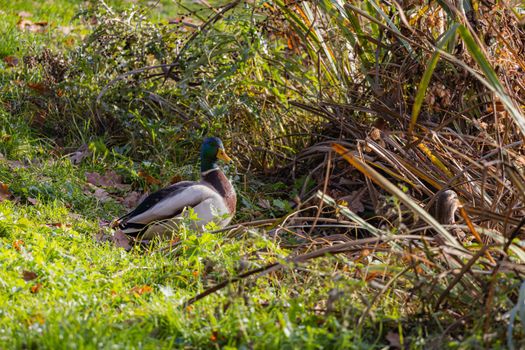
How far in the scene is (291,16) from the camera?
5.61 metres

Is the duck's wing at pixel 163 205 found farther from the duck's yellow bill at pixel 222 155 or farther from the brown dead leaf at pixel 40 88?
the brown dead leaf at pixel 40 88

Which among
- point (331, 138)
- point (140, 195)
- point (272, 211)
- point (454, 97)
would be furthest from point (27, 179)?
point (454, 97)

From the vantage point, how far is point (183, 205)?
5.20 m

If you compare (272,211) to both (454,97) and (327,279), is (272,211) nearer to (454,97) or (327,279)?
(454,97)

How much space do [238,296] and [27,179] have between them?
2.74 m

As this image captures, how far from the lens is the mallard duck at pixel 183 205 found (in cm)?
512

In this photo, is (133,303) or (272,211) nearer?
(133,303)

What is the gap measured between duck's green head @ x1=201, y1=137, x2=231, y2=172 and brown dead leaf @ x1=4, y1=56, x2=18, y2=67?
251 cm

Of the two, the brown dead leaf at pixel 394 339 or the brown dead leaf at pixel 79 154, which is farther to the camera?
the brown dead leaf at pixel 79 154

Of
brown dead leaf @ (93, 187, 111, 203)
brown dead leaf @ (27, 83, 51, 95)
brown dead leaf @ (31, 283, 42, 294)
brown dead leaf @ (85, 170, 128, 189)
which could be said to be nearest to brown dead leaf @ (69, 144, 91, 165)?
brown dead leaf @ (85, 170, 128, 189)

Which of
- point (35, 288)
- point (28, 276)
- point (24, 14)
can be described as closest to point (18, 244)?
point (28, 276)

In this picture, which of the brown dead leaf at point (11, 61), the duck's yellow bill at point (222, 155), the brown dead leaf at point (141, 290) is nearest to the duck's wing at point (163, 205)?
the duck's yellow bill at point (222, 155)

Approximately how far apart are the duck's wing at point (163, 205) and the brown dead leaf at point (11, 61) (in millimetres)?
2689

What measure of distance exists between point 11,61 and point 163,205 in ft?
9.69
